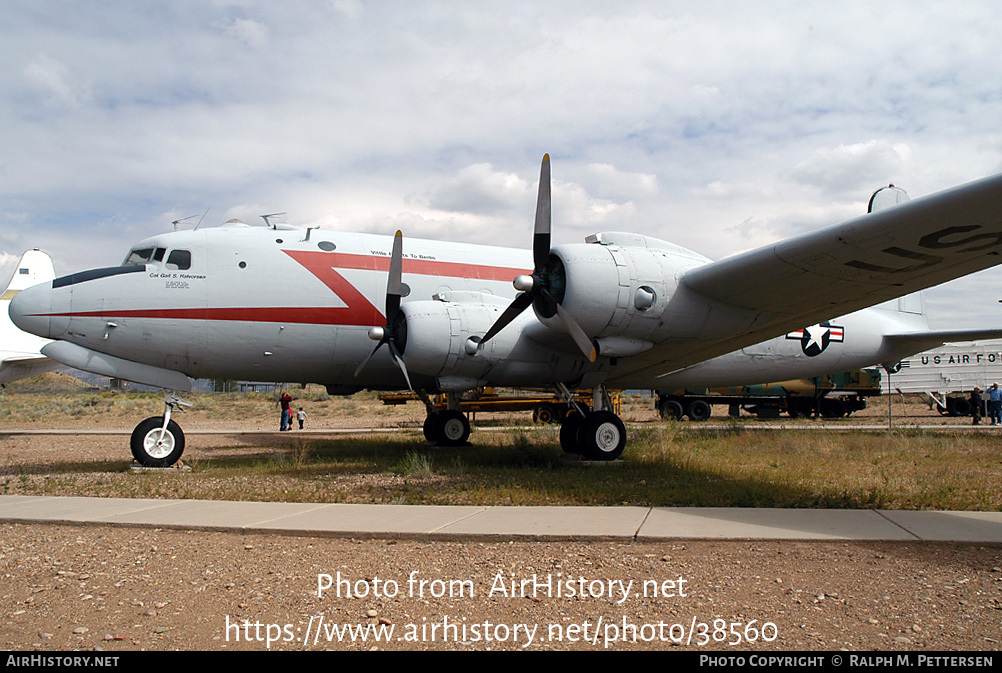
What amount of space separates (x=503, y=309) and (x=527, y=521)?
663cm

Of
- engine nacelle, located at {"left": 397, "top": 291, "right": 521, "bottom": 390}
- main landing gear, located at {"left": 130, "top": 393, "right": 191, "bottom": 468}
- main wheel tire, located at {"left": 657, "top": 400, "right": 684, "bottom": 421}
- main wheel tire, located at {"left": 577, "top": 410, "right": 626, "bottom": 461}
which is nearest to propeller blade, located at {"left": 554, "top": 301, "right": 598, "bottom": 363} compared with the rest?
main wheel tire, located at {"left": 577, "top": 410, "right": 626, "bottom": 461}

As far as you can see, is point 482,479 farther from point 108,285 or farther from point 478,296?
point 108,285

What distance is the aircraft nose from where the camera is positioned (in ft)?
37.2

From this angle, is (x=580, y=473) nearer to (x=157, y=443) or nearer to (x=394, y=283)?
(x=394, y=283)

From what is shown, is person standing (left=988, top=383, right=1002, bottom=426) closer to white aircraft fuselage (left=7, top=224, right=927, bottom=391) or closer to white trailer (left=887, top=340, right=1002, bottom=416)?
white trailer (left=887, top=340, right=1002, bottom=416)

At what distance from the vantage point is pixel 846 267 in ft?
28.2

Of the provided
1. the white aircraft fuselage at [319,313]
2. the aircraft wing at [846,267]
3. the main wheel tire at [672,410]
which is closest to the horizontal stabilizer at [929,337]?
the white aircraft fuselage at [319,313]

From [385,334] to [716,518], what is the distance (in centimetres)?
761

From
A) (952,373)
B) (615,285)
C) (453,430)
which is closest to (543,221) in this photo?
(615,285)

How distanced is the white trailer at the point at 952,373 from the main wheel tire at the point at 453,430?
24.3 meters

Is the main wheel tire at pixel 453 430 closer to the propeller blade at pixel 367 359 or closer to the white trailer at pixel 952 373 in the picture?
the propeller blade at pixel 367 359

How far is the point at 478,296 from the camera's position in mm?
13039

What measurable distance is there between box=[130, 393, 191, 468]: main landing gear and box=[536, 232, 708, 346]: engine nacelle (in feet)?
22.3

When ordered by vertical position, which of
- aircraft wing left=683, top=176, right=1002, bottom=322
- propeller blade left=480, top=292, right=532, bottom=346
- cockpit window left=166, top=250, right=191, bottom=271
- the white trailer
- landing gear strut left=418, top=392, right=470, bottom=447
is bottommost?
landing gear strut left=418, top=392, right=470, bottom=447
